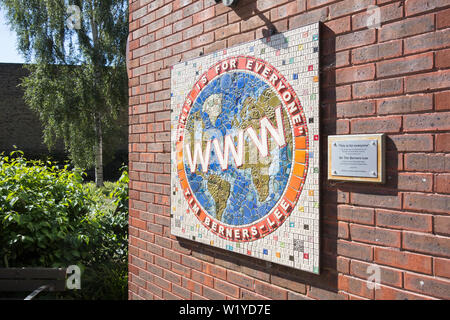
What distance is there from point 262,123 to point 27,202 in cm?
288

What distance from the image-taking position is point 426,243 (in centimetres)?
138

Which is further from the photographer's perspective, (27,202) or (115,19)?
(115,19)

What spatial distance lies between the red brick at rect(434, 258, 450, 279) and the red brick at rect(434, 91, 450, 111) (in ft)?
1.78

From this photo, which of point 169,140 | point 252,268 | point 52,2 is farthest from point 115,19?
point 252,268

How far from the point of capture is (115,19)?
13.7 metres

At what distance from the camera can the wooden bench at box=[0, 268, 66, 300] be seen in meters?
3.19

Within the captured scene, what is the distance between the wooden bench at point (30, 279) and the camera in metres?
3.19

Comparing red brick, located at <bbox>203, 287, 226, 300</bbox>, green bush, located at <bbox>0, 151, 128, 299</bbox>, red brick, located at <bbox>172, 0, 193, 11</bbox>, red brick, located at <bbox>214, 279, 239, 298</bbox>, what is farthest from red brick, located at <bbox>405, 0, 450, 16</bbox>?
green bush, located at <bbox>0, 151, 128, 299</bbox>

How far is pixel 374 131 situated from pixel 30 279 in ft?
9.93

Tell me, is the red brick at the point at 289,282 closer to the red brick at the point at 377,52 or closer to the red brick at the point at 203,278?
the red brick at the point at 203,278

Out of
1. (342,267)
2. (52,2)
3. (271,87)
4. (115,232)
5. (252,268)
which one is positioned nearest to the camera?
(342,267)

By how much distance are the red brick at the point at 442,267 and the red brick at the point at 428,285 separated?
24mm

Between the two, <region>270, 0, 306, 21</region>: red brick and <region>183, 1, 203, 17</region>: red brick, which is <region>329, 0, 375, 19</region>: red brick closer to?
<region>270, 0, 306, 21</region>: red brick
